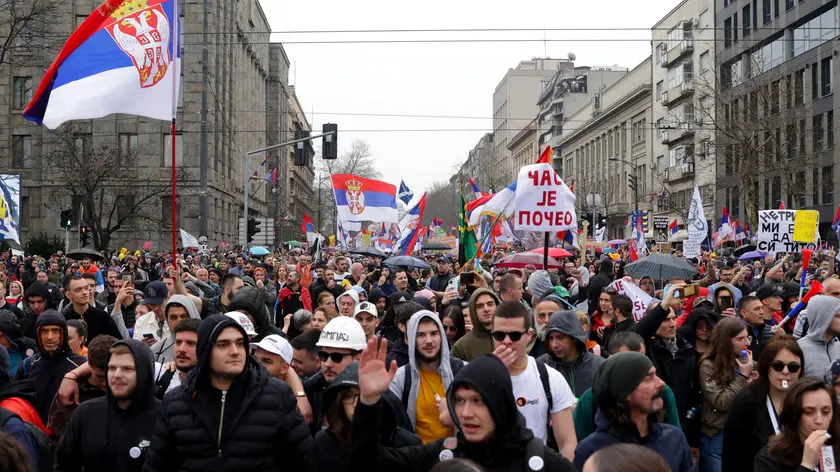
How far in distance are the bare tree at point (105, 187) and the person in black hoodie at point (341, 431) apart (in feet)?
109

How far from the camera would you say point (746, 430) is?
5137mm

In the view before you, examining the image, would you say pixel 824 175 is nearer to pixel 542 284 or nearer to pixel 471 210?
pixel 471 210

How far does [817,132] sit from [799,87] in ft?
9.16

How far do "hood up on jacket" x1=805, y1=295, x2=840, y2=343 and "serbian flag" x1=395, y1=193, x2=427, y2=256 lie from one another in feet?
45.9

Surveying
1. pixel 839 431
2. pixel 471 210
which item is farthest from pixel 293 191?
pixel 839 431

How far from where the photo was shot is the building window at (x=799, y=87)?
46.9m

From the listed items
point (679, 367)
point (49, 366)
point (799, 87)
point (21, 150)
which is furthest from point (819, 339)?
point (21, 150)

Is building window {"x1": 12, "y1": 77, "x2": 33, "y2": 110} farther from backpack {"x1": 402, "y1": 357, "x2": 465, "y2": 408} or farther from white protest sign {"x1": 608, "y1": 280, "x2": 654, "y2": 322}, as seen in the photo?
backpack {"x1": 402, "y1": 357, "x2": 465, "y2": 408}

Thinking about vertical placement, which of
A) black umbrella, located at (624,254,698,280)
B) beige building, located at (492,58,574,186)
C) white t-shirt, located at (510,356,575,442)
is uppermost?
beige building, located at (492,58,574,186)

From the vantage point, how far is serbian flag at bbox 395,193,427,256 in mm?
20562

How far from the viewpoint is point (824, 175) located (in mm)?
45969

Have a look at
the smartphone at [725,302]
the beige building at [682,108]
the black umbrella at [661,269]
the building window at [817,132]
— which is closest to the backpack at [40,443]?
the smartphone at [725,302]

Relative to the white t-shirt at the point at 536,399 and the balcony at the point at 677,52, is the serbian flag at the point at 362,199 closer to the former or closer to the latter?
the white t-shirt at the point at 536,399

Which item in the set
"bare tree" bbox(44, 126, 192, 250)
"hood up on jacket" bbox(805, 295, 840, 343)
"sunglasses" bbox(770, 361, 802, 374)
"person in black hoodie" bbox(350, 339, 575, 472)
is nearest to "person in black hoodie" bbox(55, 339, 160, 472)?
"person in black hoodie" bbox(350, 339, 575, 472)
